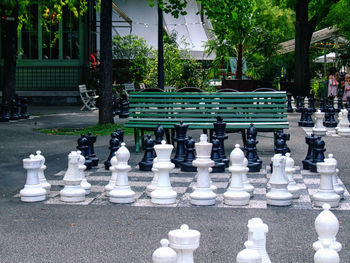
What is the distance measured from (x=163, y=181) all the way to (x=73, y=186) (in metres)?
0.87

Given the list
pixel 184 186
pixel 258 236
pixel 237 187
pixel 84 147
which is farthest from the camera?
pixel 84 147

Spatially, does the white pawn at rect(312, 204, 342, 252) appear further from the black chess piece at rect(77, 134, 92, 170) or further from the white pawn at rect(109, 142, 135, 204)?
the black chess piece at rect(77, 134, 92, 170)

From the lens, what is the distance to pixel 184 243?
9.39ft

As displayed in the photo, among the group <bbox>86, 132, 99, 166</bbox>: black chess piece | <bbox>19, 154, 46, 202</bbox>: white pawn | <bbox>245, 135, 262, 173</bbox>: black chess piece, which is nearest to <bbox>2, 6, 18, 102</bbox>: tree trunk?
<bbox>86, 132, 99, 166</bbox>: black chess piece

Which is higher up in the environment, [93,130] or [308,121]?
[308,121]

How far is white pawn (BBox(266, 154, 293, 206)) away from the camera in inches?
226

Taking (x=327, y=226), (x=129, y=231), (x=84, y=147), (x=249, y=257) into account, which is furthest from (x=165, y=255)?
(x=84, y=147)

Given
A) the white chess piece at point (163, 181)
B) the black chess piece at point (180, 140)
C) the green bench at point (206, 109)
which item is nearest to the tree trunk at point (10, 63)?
the green bench at point (206, 109)

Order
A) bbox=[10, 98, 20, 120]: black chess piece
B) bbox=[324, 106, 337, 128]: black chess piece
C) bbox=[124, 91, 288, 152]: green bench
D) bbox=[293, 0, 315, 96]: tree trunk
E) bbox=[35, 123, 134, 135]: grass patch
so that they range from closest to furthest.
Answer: bbox=[124, 91, 288, 152]: green bench
bbox=[35, 123, 134, 135]: grass patch
bbox=[324, 106, 337, 128]: black chess piece
bbox=[10, 98, 20, 120]: black chess piece
bbox=[293, 0, 315, 96]: tree trunk

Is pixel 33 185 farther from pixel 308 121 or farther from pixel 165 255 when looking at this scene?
pixel 308 121

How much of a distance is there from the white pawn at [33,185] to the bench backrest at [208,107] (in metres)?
3.74

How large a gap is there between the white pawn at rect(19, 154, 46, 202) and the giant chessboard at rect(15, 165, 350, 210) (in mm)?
103

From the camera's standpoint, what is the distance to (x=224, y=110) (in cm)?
970

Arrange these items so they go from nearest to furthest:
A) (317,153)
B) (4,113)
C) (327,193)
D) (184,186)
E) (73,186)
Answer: (327,193), (73,186), (184,186), (317,153), (4,113)
